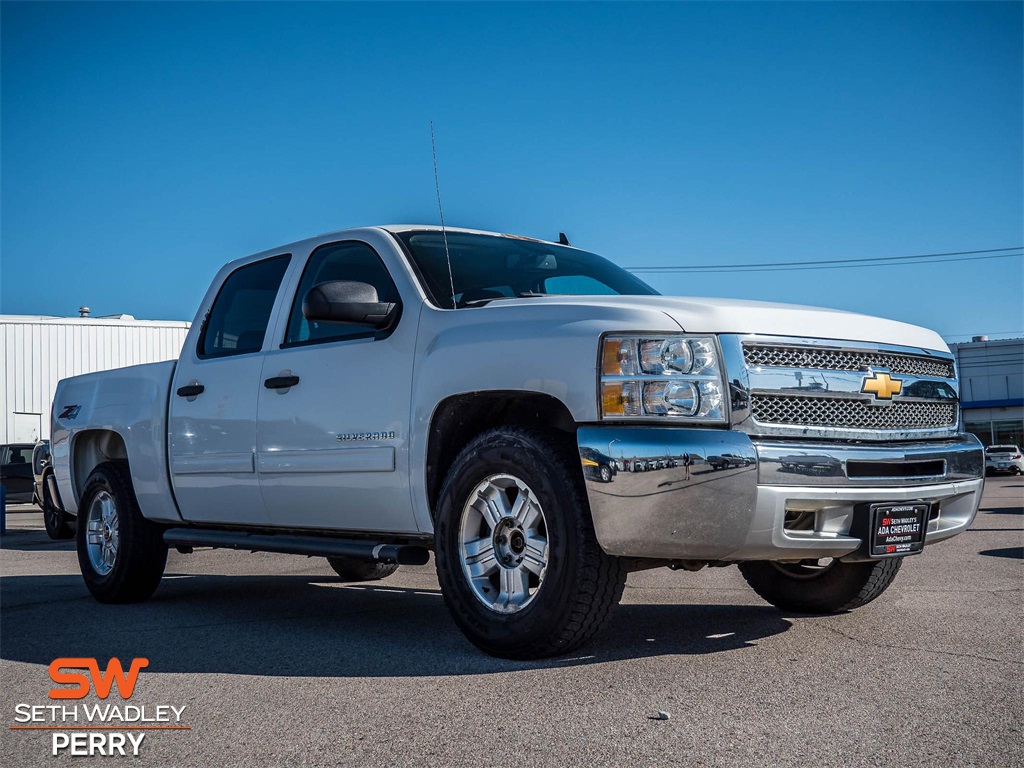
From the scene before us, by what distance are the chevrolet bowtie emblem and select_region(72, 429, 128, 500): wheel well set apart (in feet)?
16.5

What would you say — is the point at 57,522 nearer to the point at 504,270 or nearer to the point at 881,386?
the point at 504,270

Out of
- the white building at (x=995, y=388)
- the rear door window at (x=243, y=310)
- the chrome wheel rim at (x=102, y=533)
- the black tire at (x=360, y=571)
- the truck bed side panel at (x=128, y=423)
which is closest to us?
the rear door window at (x=243, y=310)

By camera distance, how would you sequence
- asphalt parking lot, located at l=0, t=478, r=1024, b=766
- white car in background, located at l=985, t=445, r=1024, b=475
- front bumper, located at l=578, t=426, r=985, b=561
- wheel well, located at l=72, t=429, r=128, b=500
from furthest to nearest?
white car in background, located at l=985, t=445, r=1024, b=475 < wheel well, located at l=72, t=429, r=128, b=500 < front bumper, located at l=578, t=426, r=985, b=561 < asphalt parking lot, located at l=0, t=478, r=1024, b=766

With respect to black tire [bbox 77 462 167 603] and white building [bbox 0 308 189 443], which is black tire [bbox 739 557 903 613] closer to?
black tire [bbox 77 462 167 603]

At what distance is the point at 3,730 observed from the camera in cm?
350

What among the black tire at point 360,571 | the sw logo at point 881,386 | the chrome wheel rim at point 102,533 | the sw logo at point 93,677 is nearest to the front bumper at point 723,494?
the sw logo at point 881,386

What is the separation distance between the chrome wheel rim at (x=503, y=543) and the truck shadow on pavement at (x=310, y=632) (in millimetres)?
284

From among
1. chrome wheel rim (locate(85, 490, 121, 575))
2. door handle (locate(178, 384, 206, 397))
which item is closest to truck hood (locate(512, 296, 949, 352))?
door handle (locate(178, 384, 206, 397))

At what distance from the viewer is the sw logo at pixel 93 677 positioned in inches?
156

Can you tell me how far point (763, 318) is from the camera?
163 inches

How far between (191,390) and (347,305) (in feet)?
5.85

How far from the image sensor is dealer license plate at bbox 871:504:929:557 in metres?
4.05

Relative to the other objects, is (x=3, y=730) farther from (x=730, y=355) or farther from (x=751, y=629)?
(x=751, y=629)

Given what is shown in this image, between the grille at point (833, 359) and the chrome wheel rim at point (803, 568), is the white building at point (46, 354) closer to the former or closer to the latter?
the chrome wheel rim at point (803, 568)
